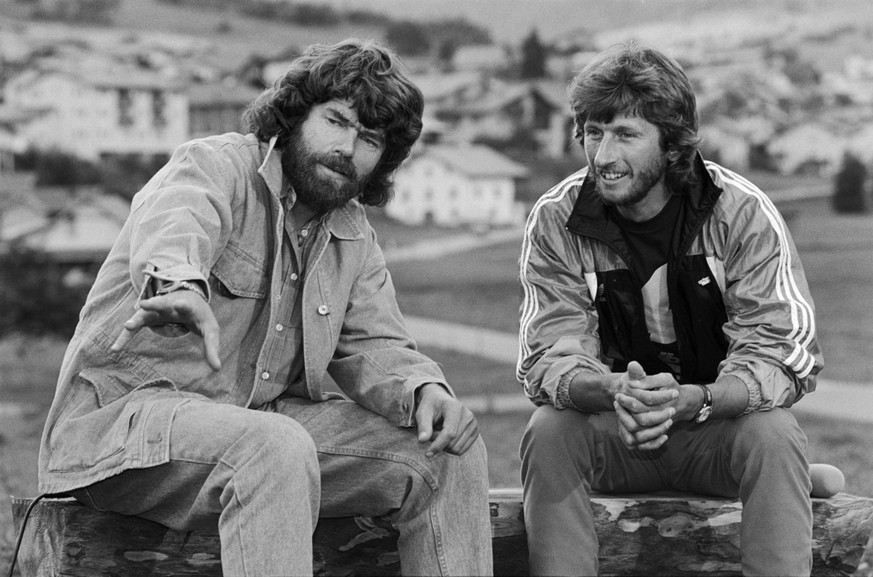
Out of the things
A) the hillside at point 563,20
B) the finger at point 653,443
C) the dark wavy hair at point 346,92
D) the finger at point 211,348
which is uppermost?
the hillside at point 563,20

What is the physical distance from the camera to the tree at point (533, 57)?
15.5 metres

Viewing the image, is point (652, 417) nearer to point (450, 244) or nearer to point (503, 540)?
point (503, 540)

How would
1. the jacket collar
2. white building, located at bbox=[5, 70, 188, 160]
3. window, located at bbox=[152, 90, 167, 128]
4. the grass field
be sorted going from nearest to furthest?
the jacket collar → window, located at bbox=[152, 90, 167, 128] → white building, located at bbox=[5, 70, 188, 160] → the grass field

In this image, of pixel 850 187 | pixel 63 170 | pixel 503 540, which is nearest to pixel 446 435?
pixel 503 540

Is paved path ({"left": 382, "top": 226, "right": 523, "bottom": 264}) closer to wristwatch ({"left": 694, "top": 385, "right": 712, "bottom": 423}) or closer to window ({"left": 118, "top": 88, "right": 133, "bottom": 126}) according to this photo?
window ({"left": 118, "top": 88, "right": 133, "bottom": 126})

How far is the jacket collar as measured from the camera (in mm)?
2617

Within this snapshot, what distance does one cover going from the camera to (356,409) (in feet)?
8.63

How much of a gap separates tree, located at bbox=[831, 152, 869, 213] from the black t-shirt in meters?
13.9

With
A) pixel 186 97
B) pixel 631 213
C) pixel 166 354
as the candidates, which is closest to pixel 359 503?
pixel 166 354

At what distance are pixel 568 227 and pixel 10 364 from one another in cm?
1642

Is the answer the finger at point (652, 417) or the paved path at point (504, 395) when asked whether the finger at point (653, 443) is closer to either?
the finger at point (652, 417)

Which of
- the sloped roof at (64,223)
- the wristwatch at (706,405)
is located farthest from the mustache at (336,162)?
the sloped roof at (64,223)

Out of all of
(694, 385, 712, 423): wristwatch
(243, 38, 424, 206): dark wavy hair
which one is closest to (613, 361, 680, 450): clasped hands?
(694, 385, 712, 423): wristwatch

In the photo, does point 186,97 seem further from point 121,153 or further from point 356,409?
point 356,409
